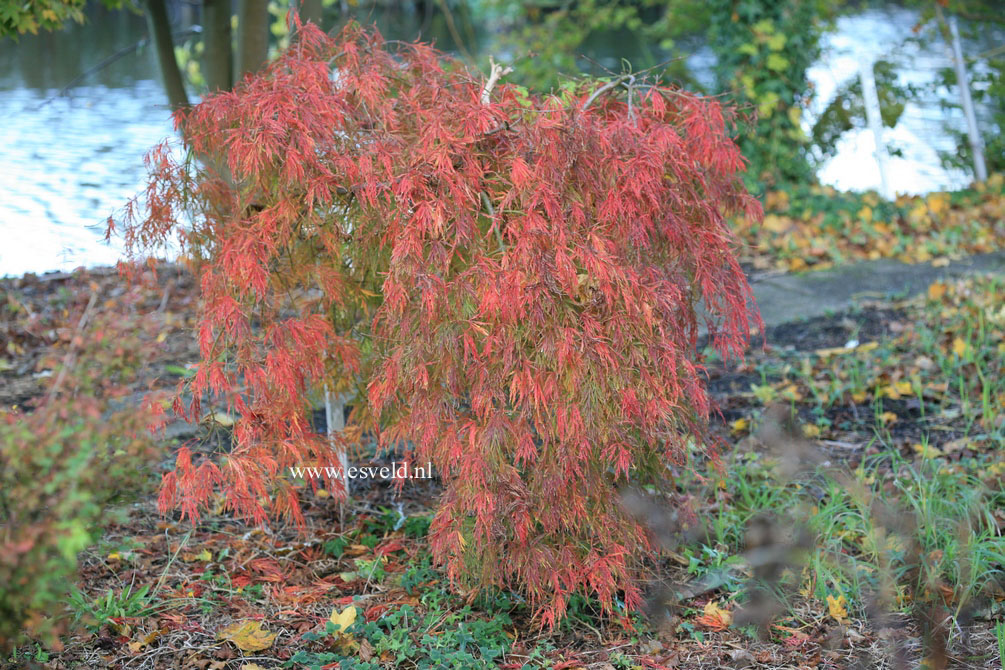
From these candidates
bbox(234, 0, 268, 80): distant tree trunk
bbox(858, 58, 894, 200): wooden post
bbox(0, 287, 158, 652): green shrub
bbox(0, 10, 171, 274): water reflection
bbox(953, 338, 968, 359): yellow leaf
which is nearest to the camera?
bbox(0, 287, 158, 652): green shrub

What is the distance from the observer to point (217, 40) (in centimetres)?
539

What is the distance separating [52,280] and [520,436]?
16.1 ft

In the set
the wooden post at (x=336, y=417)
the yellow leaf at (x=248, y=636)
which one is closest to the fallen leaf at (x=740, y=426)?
the wooden post at (x=336, y=417)

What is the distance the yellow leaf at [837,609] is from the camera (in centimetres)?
294

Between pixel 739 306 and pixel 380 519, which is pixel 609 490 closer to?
pixel 739 306

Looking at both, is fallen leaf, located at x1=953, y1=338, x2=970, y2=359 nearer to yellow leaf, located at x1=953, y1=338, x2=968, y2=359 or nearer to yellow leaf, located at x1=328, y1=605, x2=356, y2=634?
yellow leaf, located at x1=953, y1=338, x2=968, y2=359

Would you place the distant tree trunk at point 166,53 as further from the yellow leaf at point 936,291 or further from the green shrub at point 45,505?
the yellow leaf at point 936,291

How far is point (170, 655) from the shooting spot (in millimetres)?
2662

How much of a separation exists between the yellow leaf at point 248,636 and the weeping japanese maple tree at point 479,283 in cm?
38

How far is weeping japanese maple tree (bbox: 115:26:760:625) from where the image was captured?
252 cm

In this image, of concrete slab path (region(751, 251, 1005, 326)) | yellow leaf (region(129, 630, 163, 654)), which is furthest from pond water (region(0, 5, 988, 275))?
concrete slab path (region(751, 251, 1005, 326))

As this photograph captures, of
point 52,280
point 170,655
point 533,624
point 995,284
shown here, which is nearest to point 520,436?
point 533,624

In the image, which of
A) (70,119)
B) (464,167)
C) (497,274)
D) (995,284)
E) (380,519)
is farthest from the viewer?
(70,119)

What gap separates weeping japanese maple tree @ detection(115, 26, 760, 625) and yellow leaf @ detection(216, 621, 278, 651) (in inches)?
14.8
